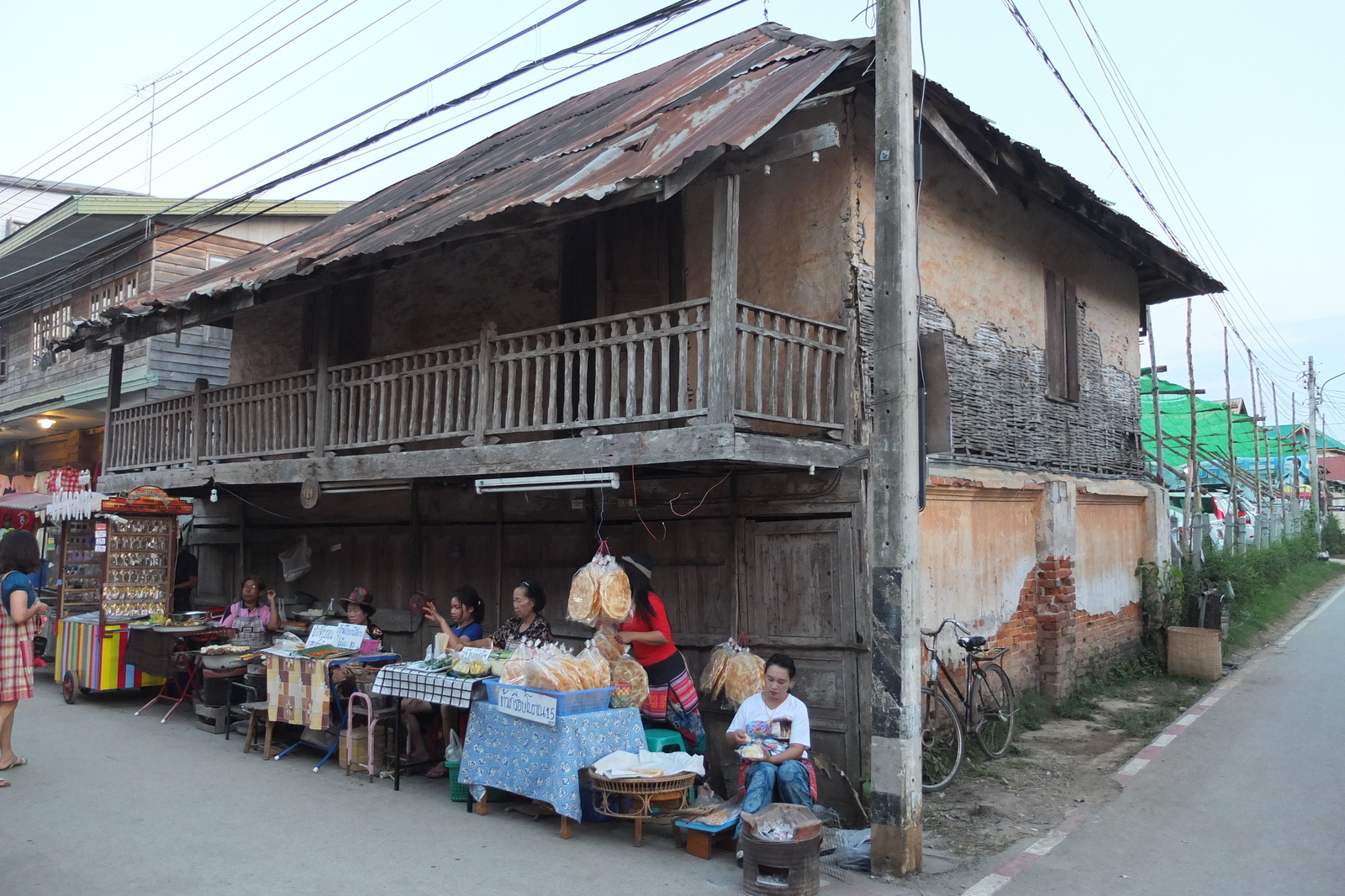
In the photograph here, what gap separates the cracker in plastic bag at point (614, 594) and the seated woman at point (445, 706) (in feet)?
5.28

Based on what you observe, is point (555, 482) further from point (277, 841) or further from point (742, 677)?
point (277, 841)

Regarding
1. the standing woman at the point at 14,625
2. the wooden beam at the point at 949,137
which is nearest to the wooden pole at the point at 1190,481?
the wooden beam at the point at 949,137

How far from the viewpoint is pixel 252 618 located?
10.6 metres

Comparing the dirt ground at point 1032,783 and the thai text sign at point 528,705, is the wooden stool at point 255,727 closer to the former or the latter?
the thai text sign at point 528,705

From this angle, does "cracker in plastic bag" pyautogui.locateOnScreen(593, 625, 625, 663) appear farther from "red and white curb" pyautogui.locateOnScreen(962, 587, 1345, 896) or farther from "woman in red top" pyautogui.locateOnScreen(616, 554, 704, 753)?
"red and white curb" pyautogui.locateOnScreen(962, 587, 1345, 896)

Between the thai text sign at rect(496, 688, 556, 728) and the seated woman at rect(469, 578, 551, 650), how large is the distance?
98 cm

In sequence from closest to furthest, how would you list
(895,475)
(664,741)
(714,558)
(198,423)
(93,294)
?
(895,475)
(664,741)
(714,558)
(198,423)
(93,294)

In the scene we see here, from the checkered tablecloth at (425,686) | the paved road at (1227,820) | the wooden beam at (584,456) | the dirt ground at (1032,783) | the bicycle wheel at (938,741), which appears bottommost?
the dirt ground at (1032,783)

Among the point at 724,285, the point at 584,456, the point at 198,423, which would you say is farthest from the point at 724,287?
the point at 198,423

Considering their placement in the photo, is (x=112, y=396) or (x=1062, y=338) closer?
(x=1062, y=338)

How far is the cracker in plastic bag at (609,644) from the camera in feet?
22.8

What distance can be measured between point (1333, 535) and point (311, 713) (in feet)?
146

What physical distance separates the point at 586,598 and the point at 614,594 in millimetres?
208

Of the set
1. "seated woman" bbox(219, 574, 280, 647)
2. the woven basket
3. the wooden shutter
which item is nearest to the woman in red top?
"seated woman" bbox(219, 574, 280, 647)
